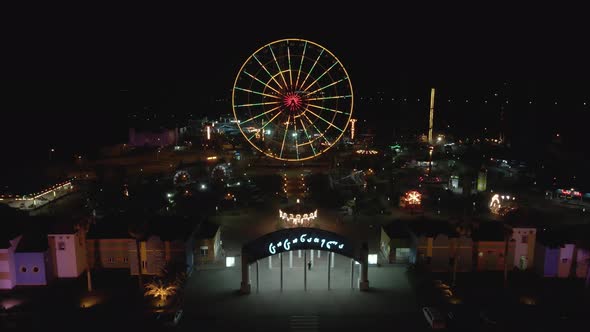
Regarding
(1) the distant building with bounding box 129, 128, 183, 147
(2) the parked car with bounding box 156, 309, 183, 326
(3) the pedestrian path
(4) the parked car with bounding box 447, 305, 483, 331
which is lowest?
(3) the pedestrian path

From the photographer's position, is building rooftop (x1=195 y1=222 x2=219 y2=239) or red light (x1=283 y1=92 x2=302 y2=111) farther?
red light (x1=283 y1=92 x2=302 y2=111)

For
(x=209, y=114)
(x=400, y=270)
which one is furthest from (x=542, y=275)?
(x=209, y=114)

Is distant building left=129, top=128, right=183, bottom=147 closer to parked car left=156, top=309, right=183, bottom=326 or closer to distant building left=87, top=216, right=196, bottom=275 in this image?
distant building left=87, top=216, right=196, bottom=275

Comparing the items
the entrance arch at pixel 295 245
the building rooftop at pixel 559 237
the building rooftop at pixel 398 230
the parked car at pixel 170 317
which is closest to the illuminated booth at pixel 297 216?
the building rooftop at pixel 398 230

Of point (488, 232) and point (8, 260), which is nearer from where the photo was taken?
point (8, 260)

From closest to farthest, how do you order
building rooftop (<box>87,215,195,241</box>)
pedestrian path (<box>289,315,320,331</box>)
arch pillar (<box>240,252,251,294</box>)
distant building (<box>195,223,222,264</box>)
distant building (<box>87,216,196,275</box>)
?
pedestrian path (<box>289,315,320,331</box>) < arch pillar (<box>240,252,251,294</box>) < distant building (<box>87,216,196,275</box>) < building rooftop (<box>87,215,195,241</box>) < distant building (<box>195,223,222,264</box>)

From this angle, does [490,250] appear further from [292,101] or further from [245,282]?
[292,101]

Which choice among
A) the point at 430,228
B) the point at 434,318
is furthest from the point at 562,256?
the point at 434,318

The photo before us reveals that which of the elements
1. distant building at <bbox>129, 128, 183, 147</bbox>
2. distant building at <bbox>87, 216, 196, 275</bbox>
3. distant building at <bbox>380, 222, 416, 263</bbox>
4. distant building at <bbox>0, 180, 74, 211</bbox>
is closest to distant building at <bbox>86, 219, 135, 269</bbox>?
distant building at <bbox>87, 216, 196, 275</bbox>

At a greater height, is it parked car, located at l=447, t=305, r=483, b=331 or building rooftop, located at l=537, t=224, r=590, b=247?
building rooftop, located at l=537, t=224, r=590, b=247
